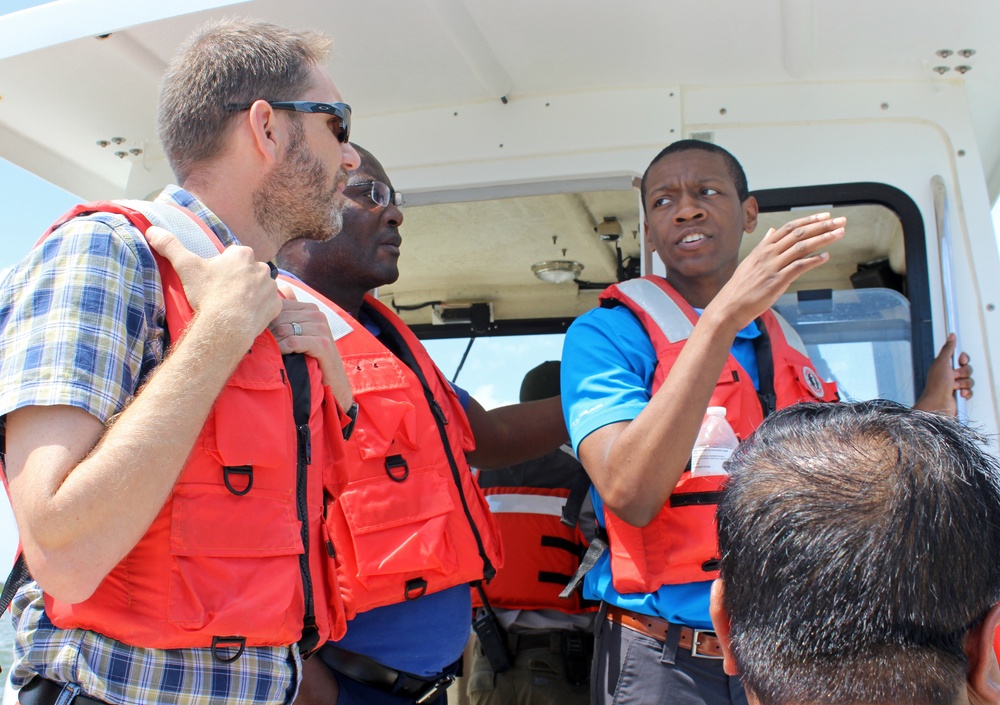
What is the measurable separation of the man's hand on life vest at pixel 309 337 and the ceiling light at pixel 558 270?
116 inches

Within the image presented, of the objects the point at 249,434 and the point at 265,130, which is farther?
the point at 265,130

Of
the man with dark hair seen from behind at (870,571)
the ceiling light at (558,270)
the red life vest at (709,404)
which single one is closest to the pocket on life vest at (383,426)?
the red life vest at (709,404)

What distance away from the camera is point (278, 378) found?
4.89 ft

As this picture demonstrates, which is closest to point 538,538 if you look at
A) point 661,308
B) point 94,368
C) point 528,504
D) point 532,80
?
point 528,504

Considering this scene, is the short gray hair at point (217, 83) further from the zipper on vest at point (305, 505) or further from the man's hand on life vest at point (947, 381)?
the man's hand on life vest at point (947, 381)

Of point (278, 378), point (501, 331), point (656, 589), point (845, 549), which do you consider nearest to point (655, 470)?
point (656, 589)

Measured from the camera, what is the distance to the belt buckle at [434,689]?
86.1 inches

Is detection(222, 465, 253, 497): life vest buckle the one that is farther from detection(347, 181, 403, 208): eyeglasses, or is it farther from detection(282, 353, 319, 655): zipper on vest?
detection(347, 181, 403, 208): eyeglasses

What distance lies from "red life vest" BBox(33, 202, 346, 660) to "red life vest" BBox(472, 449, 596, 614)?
1.69 m

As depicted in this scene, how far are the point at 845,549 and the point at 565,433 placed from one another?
6.59ft

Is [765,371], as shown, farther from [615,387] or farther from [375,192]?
[375,192]

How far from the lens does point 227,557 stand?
1350mm

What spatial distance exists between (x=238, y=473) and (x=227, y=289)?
0.93ft

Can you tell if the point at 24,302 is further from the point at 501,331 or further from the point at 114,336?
the point at 501,331
